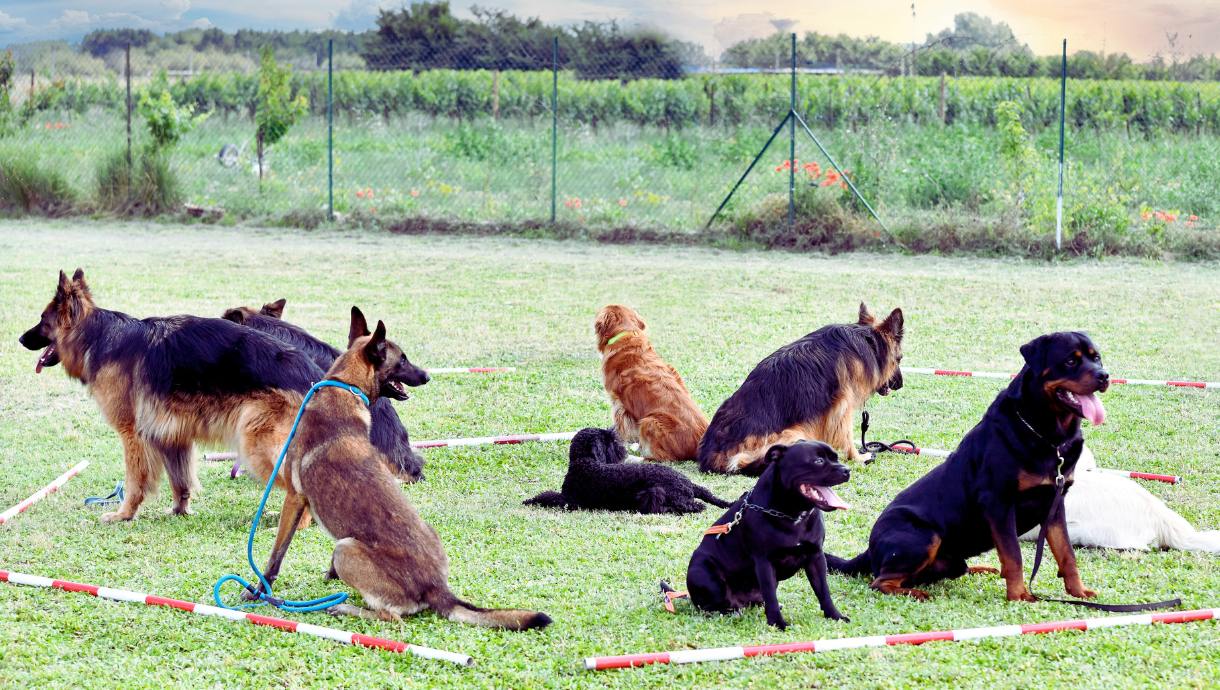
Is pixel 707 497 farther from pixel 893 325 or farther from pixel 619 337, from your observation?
pixel 893 325

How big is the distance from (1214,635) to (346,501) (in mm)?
3419

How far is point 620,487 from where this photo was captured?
6.70 m

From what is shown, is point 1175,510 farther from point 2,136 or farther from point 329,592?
point 2,136

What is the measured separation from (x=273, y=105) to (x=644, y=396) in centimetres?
1442

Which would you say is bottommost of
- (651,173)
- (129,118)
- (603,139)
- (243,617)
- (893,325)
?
(243,617)

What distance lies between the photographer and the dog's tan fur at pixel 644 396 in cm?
800

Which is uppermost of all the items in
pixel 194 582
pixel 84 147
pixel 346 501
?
pixel 84 147

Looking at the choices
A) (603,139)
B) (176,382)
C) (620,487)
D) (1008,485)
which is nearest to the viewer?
(1008,485)

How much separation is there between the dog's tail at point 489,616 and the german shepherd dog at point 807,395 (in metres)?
2.86

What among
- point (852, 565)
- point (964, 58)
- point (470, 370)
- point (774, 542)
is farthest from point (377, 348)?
point (964, 58)

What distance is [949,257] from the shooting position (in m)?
16.6

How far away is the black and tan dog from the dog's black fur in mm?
2590

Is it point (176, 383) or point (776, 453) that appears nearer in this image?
point (776, 453)

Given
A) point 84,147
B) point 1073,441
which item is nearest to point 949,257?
point 1073,441
